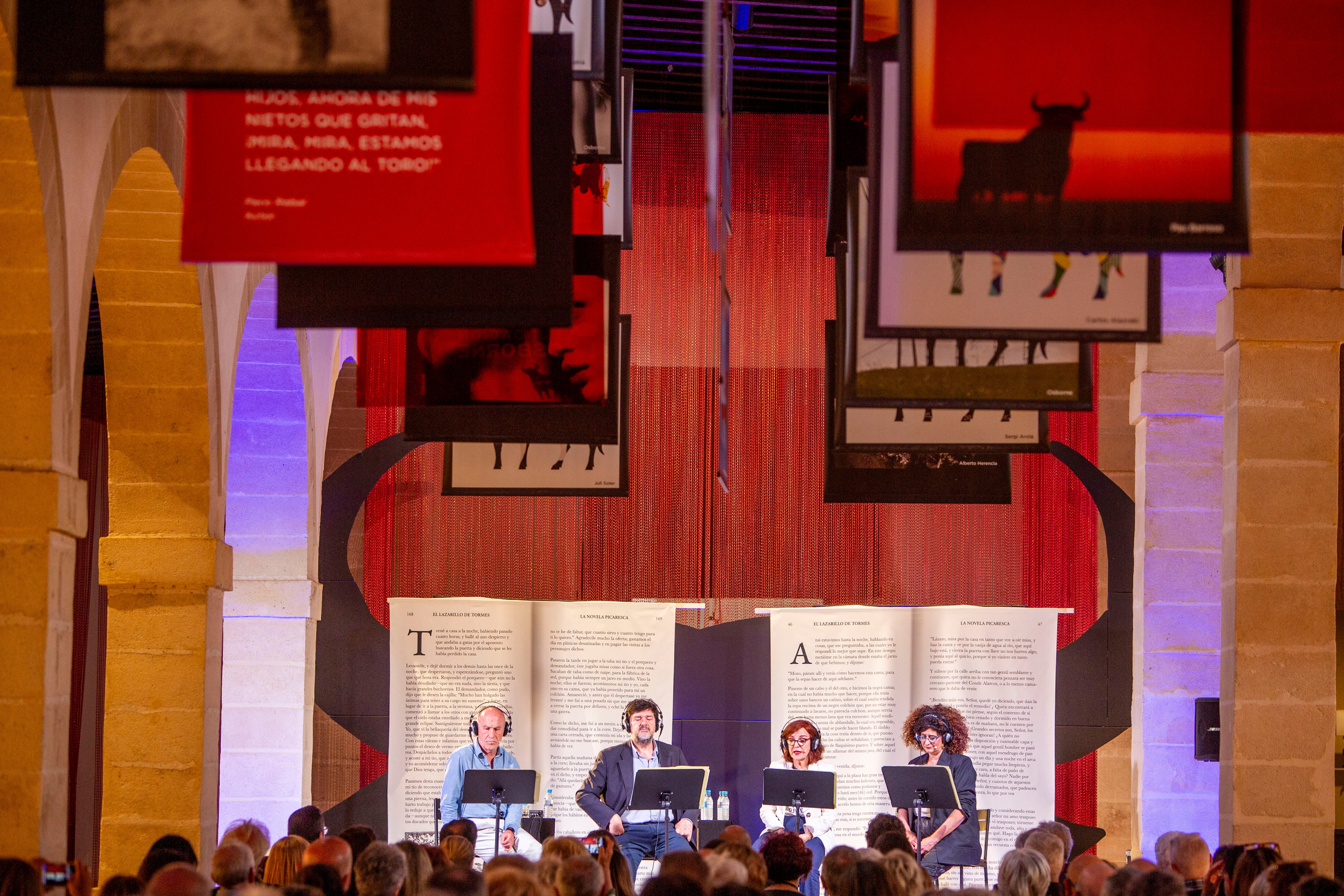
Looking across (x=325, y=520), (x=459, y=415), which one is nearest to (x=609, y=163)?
(x=459, y=415)

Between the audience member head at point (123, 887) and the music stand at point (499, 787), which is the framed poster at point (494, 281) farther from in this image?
the music stand at point (499, 787)

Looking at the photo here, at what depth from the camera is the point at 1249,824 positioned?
19.0 feet

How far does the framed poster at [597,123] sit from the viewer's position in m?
6.36

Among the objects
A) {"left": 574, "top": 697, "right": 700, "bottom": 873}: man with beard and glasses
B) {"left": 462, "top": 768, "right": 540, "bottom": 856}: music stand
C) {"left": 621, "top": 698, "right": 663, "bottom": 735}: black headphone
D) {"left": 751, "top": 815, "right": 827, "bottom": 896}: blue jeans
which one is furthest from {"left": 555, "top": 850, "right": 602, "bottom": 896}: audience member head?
{"left": 621, "top": 698, "right": 663, "bottom": 735}: black headphone

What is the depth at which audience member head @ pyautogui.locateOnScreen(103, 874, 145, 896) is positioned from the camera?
4.28 meters

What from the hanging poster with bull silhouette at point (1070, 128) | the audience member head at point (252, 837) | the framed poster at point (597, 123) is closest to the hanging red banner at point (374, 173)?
the hanging poster with bull silhouette at point (1070, 128)

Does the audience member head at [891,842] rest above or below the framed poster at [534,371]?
below

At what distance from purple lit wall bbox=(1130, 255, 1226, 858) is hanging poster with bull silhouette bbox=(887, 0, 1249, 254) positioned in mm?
4990

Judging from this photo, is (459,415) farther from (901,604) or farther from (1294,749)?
(901,604)

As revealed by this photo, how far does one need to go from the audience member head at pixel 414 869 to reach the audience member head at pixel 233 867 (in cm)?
57

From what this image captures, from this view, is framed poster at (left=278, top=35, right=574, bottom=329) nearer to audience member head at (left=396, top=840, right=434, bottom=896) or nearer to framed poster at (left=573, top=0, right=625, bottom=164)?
framed poster at (left=573, top=0, right=625, bottom=164)

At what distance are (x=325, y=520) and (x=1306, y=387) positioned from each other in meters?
8.31

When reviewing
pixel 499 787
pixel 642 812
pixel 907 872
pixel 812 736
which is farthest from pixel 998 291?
pixel 812 736

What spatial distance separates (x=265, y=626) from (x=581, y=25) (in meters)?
6.59
